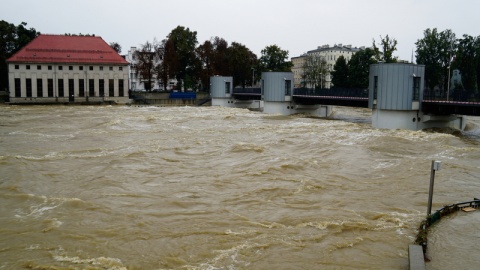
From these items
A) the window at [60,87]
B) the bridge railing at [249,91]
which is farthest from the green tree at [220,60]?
the window at [60,87]

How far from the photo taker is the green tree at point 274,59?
98.4 metres

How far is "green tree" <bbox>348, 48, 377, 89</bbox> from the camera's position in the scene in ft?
287

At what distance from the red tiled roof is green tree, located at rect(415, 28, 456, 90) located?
56.7 metres

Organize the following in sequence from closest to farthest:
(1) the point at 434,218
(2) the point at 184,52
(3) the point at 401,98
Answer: (1) the point at 434,218
(3) the point at 401,98
(2) the point at 184,52

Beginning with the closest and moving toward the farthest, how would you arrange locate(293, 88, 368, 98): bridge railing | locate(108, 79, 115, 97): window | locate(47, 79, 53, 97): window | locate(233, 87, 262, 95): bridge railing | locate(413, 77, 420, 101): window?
locate(413, 77, 420, 101): window → locate(293, 88, 368, 98): bridge railing → locate(233, 87, 262, 95): bridge railing → locate(47, 79, 53, 97): window → locate(108, 79, 115, 97): window

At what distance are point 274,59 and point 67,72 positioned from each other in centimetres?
4198

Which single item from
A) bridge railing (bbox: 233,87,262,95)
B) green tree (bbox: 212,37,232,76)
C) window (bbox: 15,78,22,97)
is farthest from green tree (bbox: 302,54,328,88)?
window (bbox: 15,78,22,97)

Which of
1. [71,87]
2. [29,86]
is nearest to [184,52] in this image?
[71,87]

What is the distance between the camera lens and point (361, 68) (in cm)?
8856

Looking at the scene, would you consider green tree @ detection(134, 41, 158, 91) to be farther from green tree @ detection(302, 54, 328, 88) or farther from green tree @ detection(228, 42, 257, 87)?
green tree @ detection(302, 54, 328, 88)

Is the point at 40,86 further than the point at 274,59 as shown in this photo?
No

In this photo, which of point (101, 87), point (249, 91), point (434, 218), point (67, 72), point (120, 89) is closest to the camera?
point (434, 218)

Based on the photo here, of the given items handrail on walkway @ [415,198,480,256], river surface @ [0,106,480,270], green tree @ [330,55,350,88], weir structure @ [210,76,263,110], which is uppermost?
green tree @ [330,55,350,88]

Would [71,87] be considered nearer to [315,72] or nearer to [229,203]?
[315,72]
